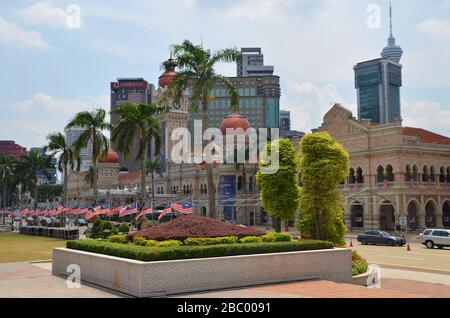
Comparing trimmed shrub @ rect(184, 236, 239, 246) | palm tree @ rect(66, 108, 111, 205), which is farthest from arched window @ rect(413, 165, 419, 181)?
trimmed shrub @ rect(184, 236, 239, 246)

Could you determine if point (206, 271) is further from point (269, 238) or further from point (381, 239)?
point (381, 239)

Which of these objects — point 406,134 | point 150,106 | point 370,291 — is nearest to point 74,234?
point 150,106

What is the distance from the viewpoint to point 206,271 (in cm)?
1455

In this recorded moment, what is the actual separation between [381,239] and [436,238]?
4.30m

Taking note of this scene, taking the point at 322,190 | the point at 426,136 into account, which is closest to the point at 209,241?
the point at 322,190

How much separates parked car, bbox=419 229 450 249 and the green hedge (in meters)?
21.5

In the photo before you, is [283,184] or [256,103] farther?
[256,103]

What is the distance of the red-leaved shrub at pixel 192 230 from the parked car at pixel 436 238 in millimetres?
22408

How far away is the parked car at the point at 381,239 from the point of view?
38.3 metres

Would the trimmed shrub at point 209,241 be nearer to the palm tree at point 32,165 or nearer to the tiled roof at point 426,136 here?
the tiled roof at point 426,136

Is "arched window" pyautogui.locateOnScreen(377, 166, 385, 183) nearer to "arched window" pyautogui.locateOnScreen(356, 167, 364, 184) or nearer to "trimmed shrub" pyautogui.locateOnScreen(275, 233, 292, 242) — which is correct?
"arched window" pyautogui.locateOnScreen(356, 167, 364, 184)

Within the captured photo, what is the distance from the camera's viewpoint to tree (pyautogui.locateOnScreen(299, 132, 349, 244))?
23.9 meters
